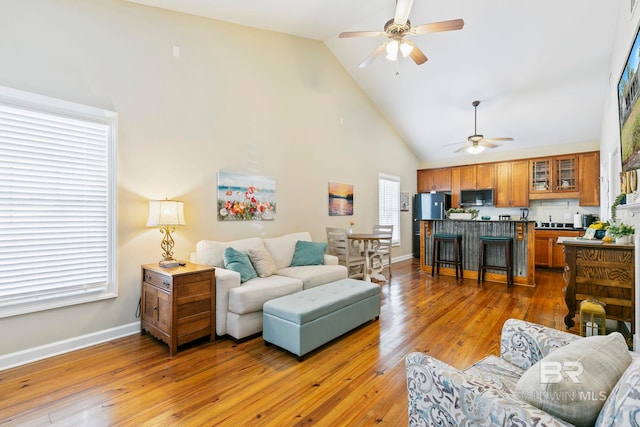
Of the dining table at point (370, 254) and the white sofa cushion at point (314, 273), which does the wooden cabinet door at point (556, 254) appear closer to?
the dining table at point (370, 254)

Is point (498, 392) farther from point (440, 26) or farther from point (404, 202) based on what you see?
point (404, 202)

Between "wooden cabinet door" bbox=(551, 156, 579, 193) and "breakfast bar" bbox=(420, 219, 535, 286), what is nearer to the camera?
"breakfast bar" bbox=(420, 219, 535, 286)

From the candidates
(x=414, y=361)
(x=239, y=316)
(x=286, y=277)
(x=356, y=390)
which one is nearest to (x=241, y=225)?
(x=286, y=277)

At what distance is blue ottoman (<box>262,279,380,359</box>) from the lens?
8.30ft

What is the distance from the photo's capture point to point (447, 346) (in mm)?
2768

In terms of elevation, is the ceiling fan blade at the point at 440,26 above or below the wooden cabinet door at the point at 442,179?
above

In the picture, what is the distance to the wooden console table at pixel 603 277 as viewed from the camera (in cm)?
287

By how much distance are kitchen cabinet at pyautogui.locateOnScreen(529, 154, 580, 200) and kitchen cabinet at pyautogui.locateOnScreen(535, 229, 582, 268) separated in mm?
839

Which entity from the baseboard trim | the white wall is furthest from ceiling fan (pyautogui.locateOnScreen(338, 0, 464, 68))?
the baseboard trim

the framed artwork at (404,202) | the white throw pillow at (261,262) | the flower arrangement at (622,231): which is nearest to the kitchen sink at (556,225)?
the framed artwork at (404,202)

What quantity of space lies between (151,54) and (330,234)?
3.56 m

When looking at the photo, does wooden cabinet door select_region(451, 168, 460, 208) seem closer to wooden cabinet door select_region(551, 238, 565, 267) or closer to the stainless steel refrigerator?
the stainless steel refrigerator

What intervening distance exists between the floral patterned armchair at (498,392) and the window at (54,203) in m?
3.00

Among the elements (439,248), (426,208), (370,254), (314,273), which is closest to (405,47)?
(314,273)
